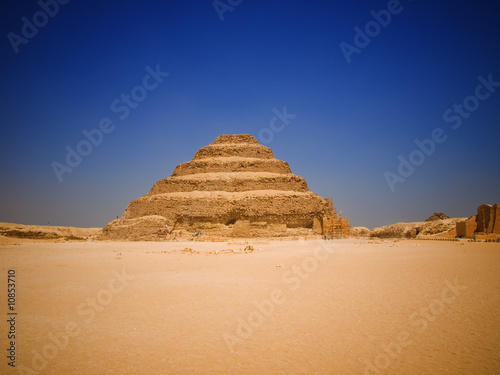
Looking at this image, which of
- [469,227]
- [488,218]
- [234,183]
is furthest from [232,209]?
[488,218]

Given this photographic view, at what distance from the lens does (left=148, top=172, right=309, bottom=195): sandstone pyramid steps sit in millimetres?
37531

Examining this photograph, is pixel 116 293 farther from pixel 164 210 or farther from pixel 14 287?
pixel 164 210

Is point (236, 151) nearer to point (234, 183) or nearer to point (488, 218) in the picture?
point (234, 183)

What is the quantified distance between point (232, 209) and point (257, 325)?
3003 cm

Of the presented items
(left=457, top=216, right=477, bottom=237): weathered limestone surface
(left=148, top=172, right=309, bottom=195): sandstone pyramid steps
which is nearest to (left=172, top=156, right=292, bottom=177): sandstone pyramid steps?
(left=148, top=172, right=309, bottom=195): sandstone pyramid steps

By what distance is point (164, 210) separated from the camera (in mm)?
34750

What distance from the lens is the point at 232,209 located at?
33.9m

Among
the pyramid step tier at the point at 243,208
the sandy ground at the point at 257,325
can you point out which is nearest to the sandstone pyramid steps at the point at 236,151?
the pyramid step tier at the point at 243,208

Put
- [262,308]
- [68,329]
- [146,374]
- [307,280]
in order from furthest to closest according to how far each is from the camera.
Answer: [307,280] → [262,308] → [68,329] → [146,374]

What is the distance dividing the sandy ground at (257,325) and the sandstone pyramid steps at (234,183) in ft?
101

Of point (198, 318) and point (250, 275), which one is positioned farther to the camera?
point (250, 275)

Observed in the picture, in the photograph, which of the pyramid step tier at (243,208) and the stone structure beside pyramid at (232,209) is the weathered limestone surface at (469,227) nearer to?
the stone structure beside pyramid at (232,209)

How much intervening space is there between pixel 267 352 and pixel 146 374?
1202 millimetres

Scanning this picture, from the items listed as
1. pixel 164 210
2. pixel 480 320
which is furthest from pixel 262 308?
pixel 164 210
